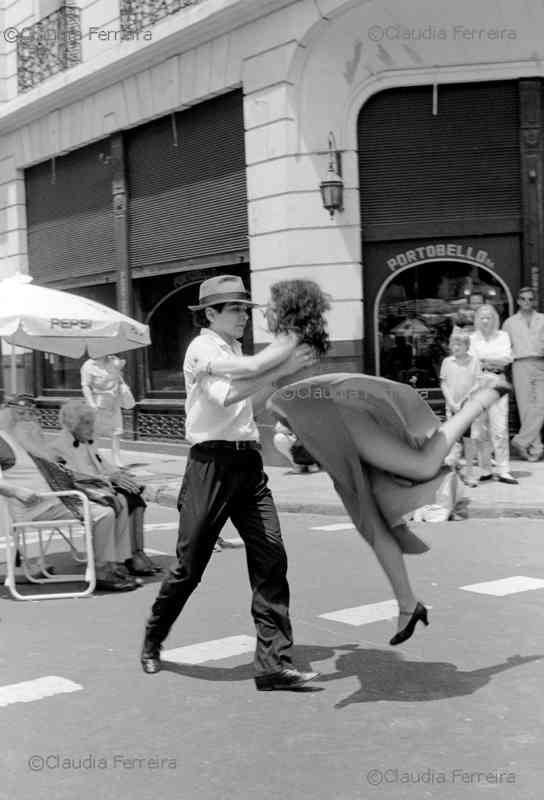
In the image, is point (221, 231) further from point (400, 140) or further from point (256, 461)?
point (256, 461)

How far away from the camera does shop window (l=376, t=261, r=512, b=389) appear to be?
1370 centimetres

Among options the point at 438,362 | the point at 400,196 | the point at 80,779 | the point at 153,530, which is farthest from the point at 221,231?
the point at 80,779

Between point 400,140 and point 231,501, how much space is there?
31.9 ft

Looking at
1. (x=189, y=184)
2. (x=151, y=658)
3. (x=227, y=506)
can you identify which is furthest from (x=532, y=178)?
(x=151, y=658)

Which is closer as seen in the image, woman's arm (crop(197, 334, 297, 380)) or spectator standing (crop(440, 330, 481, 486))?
woman's arm (crop(197, 334, 297, 380))

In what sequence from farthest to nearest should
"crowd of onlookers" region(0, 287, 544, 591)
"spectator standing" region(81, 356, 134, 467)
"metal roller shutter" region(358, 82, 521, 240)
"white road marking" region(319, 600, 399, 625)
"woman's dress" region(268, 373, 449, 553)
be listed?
"spectator standing" region(81, 356, 134, 467)
"metal roller shutter" region(358, 82, 521, 240)
"crowd of onlookers" region(0, 287, 544, 591)
"white road marking" region(319, 600, 399, 625)
"woman's dress" region(268, 373, 449, 553)

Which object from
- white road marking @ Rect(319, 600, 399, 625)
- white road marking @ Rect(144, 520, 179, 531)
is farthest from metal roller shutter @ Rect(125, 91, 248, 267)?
white road marking @ Rect(319, 600, 399, 625)

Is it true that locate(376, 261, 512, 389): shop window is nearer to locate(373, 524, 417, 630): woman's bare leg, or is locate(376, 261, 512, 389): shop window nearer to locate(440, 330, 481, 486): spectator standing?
locate(440, 330, 481, 486): spectator standing

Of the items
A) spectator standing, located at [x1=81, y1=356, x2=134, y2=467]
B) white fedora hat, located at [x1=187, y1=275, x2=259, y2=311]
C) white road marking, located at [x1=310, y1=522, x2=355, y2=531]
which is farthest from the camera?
spectator standing, located at [x1=81, y1=356, x2=134, y2=467]

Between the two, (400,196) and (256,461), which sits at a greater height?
(400,196)

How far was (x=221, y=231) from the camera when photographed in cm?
1530

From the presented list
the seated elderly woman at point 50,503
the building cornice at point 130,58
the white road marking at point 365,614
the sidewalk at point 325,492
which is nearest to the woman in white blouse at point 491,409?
the sidewalk at point 325,492

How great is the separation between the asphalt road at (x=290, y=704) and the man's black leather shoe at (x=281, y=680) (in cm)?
5

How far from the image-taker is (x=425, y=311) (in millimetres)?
13859
